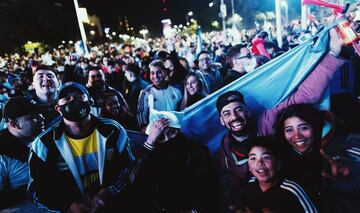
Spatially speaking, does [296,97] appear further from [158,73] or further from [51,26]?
[51,26]

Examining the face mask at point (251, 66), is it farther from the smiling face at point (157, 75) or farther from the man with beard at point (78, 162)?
the man with beard at point (78, 162)

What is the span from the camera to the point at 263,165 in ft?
8.70

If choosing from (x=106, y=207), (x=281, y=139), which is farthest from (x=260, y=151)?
(x=106, y=207)

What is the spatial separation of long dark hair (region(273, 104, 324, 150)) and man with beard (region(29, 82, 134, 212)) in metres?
1.60

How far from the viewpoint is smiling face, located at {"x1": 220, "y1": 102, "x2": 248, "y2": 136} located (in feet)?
10.0

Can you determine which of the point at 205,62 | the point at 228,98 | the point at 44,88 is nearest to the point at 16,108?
the point at 44,88

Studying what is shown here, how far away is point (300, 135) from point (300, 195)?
62cm

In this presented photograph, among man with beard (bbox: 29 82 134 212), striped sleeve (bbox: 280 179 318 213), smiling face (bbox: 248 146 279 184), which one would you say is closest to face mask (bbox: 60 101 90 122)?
man with beard (bbox: 29 82 134 212)

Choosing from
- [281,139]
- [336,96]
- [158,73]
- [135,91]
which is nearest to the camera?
[281,139]

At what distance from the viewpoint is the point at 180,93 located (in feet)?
17.6

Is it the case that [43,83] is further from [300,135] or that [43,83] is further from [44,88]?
[300,135]

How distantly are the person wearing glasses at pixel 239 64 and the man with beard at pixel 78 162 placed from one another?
2.67 metres

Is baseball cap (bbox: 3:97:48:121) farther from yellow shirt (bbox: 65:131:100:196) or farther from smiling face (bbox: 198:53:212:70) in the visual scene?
smiling face (bbox: 198:53:212:70)

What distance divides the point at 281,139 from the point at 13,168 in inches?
110
